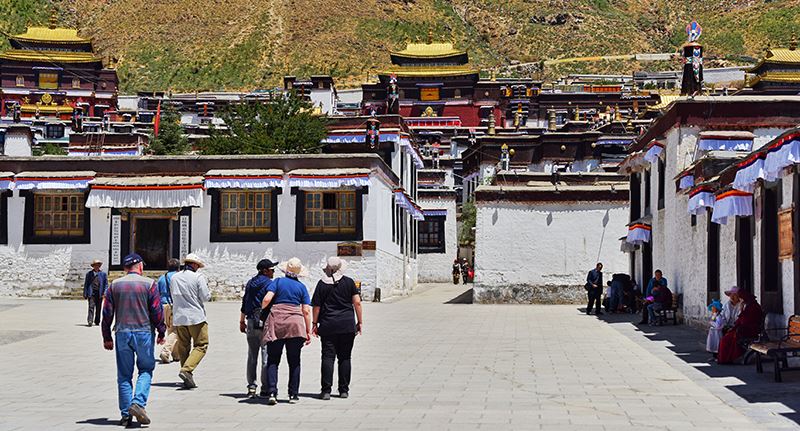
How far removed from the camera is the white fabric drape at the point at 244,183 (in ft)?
105

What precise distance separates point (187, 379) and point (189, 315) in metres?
0.71

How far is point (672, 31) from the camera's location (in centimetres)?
13962

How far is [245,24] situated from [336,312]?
124290mm

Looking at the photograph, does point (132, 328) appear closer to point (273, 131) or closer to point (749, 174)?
point (749, 174)

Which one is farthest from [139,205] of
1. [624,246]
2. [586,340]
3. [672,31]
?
[672,31]

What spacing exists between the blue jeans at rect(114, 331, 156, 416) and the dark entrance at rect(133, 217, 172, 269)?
22.7m

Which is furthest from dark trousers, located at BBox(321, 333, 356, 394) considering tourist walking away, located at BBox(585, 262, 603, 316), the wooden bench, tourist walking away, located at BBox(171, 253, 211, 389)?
tourist walking away, located at BBox(585, 262, 603, 316)

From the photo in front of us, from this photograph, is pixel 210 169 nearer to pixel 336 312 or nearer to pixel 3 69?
pixel 336 312

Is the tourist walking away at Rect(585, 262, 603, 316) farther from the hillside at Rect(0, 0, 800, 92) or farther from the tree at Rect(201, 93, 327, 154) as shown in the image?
the hillside at Rect(0, 0, 800, 92)

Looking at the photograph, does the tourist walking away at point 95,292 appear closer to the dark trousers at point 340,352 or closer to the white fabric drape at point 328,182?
the white fabric drape at point 328,182

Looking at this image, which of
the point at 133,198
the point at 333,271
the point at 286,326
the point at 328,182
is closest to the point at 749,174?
the point at 333,271

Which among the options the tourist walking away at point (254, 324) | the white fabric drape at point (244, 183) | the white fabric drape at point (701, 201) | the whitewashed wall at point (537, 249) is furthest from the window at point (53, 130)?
the tourist walking away at point (254, 324)

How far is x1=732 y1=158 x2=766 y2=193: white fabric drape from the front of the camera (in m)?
15.4

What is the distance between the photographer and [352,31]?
128m
